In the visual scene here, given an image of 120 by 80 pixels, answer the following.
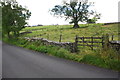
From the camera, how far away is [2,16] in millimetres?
35875

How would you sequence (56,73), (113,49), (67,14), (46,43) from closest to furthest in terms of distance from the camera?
(56,73) → (113,49) → (46,43) → (67,14)

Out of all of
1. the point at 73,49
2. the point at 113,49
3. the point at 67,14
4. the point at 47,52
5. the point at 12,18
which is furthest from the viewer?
the point at 67,14

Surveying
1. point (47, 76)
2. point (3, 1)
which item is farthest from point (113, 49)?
point (3, 1)

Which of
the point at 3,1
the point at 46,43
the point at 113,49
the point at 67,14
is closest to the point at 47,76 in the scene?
the point at 113,49

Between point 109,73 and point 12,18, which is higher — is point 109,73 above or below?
below

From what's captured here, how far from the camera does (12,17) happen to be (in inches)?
1378

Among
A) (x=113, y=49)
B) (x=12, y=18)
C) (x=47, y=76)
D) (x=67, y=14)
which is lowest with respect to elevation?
(x=47, y=76)

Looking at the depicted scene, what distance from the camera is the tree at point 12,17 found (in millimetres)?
35000

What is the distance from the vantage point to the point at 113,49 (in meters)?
10.9

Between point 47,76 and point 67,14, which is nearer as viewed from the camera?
point 47,76

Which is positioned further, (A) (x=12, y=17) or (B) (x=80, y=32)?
(B) (x=80, y=32)

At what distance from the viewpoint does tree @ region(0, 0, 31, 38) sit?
35.0 m

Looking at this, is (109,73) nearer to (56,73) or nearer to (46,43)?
(56,73)

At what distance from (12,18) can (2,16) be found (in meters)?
2.75
